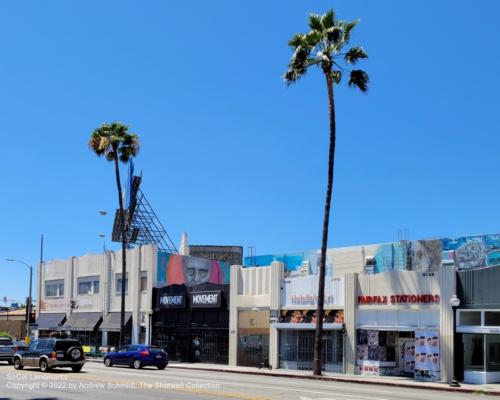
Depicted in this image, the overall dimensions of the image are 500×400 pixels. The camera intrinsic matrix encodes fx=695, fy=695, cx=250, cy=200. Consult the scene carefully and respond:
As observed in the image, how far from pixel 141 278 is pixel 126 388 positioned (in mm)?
28918

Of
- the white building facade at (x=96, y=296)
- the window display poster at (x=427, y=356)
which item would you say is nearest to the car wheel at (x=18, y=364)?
the white building facade at (x=96, y=296)

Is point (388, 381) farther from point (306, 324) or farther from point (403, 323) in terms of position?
point (306, 324)

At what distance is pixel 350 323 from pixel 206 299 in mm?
12605

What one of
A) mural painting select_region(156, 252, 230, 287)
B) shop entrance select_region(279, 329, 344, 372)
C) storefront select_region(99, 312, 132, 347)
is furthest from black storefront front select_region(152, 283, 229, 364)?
shop entrance select_region(279, 329, 344, 372)

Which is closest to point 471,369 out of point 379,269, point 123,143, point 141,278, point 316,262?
point 379,269

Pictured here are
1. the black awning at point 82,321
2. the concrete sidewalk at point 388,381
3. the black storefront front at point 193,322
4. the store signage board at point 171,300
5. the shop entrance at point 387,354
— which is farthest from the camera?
the black awning at point 82,321

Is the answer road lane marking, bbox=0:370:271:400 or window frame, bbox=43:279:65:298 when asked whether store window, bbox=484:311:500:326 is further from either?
window frame, bbox=43:279:65:298

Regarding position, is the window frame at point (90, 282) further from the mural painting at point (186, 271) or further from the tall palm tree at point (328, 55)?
the tall palm tree at point (328, 55)

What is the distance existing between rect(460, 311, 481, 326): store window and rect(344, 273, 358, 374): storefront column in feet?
19.5

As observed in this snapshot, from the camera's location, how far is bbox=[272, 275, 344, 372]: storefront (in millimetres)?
36062

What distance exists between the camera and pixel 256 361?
40750 millimetres

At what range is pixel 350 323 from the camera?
115 feet

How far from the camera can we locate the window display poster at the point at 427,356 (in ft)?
101

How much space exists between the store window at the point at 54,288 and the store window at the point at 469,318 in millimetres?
39334
